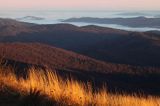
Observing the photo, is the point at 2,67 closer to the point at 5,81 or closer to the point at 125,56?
the point at 5,81

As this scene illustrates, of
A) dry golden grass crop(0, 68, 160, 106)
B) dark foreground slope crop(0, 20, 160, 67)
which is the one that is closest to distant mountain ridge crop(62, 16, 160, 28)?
dark foreground slope crop(0, 20, 160, 67)

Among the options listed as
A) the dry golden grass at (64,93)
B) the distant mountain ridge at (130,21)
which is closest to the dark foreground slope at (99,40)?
the distant mountain ridge at (130,21)

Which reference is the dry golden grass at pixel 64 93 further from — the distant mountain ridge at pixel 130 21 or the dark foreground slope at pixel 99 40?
the distant mountain ridge at pixel 130 21

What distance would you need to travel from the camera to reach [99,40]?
375 feet

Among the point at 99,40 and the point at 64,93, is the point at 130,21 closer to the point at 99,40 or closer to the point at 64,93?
the point at 99,40

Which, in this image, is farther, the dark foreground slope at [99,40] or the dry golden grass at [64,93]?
the dark foreground slope at [99,40]

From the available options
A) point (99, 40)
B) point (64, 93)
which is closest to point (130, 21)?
point (99, 40)

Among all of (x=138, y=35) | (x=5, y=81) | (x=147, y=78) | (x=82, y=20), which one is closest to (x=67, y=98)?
(x=5, y=81)

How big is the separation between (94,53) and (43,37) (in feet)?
138

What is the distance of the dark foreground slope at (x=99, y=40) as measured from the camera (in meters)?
77.9

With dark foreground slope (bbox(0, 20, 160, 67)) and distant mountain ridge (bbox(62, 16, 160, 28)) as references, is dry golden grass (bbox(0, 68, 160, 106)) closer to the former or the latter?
dark foreground slope (bbox(0, 20, 160, 67))

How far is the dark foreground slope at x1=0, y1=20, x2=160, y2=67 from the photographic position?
7788cm

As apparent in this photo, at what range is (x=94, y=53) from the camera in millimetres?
86750

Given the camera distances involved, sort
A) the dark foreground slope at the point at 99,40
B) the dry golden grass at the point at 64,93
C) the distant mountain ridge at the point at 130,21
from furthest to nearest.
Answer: the distant mountain ridge at the point at 130,21 < the dark foreground slope at the point at 99,40 < the dry golden grass at the point at 64,93
